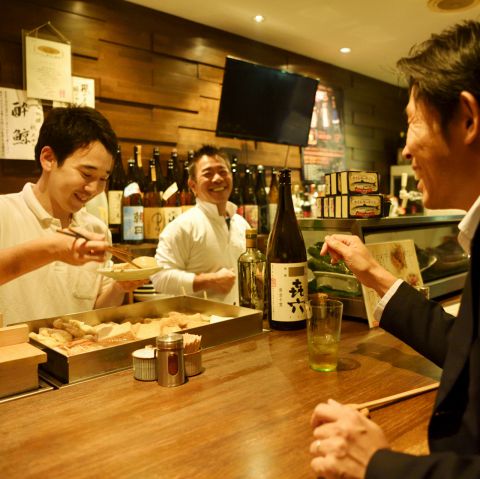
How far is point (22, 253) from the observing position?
129 cm

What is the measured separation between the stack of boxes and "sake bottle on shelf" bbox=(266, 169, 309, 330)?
21 centimetres

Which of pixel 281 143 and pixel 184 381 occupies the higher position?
pixel 281 143

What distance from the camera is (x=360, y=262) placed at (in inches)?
46.9

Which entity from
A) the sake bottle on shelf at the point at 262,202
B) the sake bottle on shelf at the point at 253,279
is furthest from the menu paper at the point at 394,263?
the sake bottle on shelf at the point at 262,202

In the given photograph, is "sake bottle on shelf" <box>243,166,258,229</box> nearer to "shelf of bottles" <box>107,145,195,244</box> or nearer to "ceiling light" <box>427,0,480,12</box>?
"shelf of bottles" <box>107,145,195,244</box>

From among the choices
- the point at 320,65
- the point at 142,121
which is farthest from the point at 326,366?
the point at 320,65

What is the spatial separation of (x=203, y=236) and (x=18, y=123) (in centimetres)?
129

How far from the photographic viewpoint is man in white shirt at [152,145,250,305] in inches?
98.3

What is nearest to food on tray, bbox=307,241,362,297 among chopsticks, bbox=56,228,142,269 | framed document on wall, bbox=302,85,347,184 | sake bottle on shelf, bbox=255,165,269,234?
chopsticks, bbox=56,228,142,269

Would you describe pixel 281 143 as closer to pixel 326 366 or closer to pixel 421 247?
pixel 421 247

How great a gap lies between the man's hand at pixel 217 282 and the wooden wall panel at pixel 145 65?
137cm

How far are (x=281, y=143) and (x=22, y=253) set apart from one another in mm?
3217

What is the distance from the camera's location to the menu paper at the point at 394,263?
1.42 meters

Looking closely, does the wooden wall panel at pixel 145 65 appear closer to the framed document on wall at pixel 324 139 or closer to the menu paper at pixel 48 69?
the menu paper at pixel 48 69
